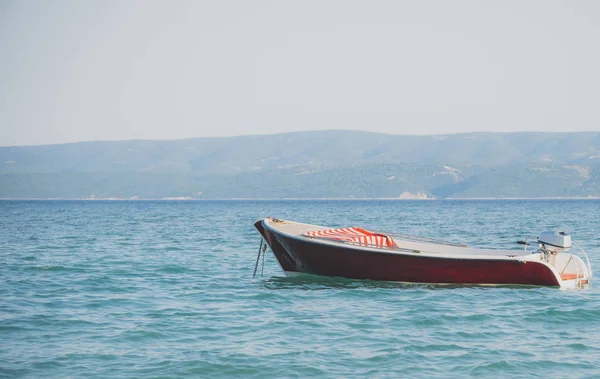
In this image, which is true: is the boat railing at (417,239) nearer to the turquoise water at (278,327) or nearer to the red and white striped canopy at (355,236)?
the red and white striped canopy at (355,236)

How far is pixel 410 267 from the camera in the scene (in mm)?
20625

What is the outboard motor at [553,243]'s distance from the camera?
66.7 ft

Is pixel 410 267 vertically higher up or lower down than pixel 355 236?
lower down

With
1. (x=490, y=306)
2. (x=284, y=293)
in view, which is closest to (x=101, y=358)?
(x=284, y=293)

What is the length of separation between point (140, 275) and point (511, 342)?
13418mm

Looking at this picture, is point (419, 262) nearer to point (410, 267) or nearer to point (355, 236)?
point (410, 267)

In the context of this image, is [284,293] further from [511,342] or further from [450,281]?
[511,342]

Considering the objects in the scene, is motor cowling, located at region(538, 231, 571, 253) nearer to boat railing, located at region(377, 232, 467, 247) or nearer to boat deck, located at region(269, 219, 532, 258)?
boat deck, located at region(269, 219, 532, 258)

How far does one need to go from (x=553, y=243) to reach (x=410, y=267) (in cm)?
374

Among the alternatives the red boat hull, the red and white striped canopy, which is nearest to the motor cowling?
the red boat hull

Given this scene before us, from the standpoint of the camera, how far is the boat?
2023 cm

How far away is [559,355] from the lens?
1391 cm

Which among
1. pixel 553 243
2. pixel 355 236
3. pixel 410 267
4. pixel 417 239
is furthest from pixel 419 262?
pixel 417 239

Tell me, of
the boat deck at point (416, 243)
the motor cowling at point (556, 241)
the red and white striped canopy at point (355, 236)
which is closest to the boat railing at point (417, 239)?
the boat deck at point (416, 243)
